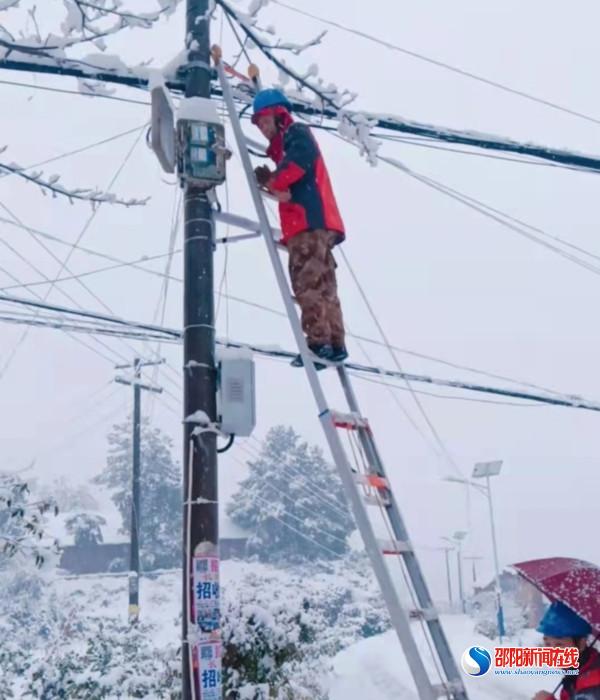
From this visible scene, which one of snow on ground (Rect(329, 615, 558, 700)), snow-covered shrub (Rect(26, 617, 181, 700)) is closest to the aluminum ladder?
snow-covered shrub (Rect(26, 617, 181, 700))

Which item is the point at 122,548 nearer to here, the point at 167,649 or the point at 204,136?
the point at 167,649

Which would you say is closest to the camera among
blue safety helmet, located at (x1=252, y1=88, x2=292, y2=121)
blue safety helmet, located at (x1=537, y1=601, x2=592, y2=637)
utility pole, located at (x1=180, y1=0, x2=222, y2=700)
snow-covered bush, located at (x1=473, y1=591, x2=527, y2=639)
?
blue safety helmet, located at (x1=537, y1=601, x2=592, y2=637)

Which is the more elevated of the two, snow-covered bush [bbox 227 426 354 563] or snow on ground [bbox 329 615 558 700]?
snow-covered bush [bbox 227 426 354 563]

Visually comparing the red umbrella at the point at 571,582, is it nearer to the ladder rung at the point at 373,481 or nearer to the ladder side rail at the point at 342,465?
the ladder side rail at the point at 342,465

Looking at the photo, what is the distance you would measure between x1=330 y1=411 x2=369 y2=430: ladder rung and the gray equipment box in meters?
0.49

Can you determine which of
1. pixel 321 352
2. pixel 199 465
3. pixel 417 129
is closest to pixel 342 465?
pixel 199 465

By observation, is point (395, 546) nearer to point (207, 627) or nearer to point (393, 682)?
point (207, 627)

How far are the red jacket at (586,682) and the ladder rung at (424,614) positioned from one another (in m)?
0.72

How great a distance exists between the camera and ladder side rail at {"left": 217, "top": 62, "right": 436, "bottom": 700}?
3756 millimetres

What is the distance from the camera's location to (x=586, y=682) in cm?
357

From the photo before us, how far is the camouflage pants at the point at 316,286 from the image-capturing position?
5.19 m

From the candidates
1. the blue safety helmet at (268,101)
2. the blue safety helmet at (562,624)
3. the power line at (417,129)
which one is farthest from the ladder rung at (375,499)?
the power line at (417,129)

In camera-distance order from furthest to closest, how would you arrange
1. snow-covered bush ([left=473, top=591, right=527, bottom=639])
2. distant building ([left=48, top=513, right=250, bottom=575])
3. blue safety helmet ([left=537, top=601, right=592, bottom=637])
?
1. distant building ([left=48, top=513, right=250, bottom=575])
2. snow-covered bush ([left=473, top=591, right=527, bottom=639])
3. blue safety helmet ([left=537, top=601, right=592, bottom=637])

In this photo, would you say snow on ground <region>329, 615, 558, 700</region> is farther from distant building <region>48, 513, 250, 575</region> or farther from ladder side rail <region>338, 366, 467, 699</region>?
distant building <region>48, 513, 250, 575</region>
